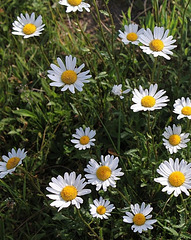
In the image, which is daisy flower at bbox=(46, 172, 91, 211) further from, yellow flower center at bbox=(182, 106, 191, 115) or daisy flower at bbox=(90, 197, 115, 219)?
yellow flower center at bbox=(182, 106, 191, 115)

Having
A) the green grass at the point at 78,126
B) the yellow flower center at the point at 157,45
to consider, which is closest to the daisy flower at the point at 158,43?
the yellow flower center at the point at 157,45

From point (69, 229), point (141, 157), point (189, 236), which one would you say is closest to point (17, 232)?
point (69, 229)

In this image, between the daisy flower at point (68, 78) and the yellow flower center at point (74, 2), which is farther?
the yellow flower center at point (74, 2)

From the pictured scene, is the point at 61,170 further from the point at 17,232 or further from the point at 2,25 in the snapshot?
the point at 2,25

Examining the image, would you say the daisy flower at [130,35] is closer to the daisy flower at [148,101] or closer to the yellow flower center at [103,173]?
the daisy flower at [148,101]

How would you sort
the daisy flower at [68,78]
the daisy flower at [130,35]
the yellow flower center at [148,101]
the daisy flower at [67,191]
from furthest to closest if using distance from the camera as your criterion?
the daisy flower at [130,35] < the daisy flower at [68,78] < the yellow flower center at [148,101] < the daisy flower at [67,191]

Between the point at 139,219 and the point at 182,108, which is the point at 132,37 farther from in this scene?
the point at 139,219

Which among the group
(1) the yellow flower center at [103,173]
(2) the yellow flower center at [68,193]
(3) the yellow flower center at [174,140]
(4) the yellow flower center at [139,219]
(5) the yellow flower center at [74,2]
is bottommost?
(2) the yellow flower center at [68,193]
